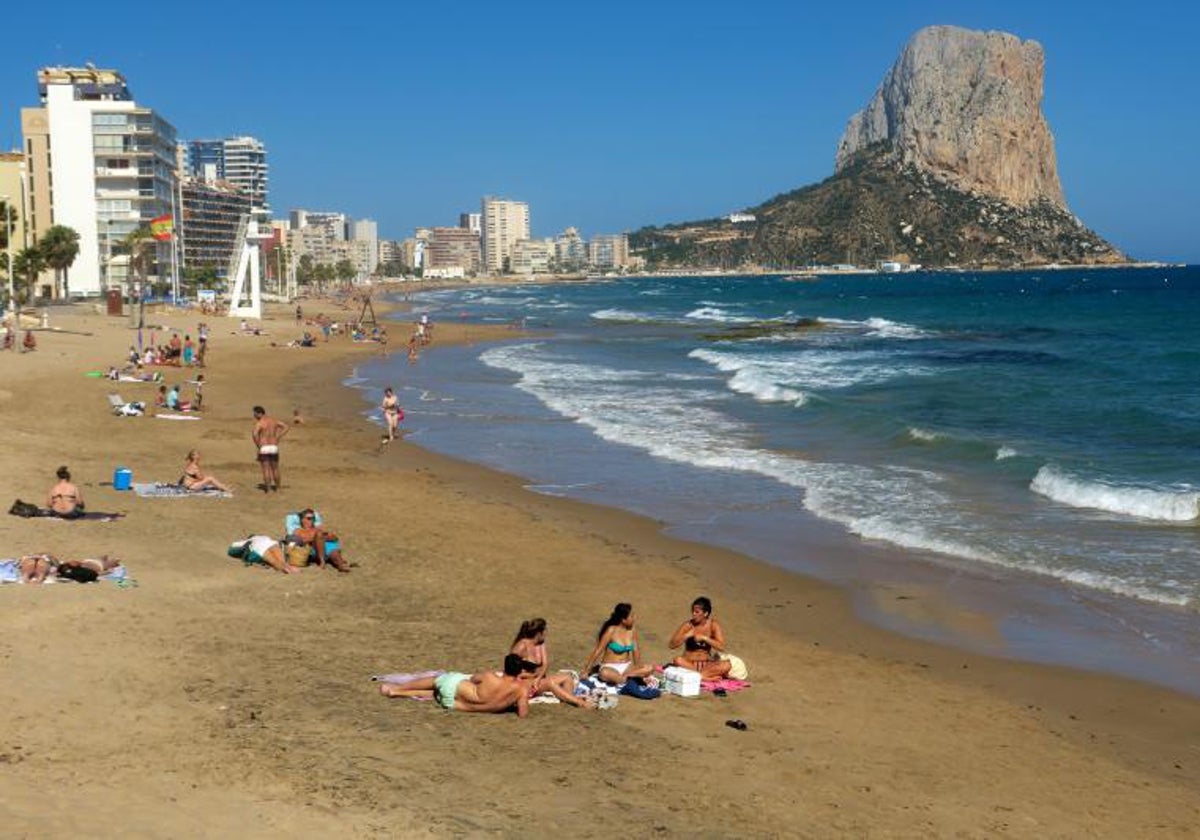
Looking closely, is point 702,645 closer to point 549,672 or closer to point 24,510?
point 549,672

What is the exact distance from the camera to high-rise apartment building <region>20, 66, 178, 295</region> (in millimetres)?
77625

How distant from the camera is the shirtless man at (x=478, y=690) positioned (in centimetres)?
841

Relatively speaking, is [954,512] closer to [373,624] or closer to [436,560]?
[436,560]

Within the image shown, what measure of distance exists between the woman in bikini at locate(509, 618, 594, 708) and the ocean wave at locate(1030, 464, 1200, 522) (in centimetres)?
1078

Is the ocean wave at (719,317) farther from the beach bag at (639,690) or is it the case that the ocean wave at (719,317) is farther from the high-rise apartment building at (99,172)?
the beach bag at (639,690)

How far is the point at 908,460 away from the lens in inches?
844

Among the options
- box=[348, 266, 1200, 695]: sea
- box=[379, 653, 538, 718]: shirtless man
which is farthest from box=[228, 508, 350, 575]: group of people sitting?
box=[348, 266, 1200, 695]: sea

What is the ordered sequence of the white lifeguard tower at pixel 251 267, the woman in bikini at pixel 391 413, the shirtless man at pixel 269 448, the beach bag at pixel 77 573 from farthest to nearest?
the white lifeguard tower at pixel 251 267 < the woman in bikini at pixel 391 413 < the shirtless man at pixel 269 448 < the beach bag at pixel 77 573

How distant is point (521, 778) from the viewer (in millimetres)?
7227

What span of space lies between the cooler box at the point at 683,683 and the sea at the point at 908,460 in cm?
329

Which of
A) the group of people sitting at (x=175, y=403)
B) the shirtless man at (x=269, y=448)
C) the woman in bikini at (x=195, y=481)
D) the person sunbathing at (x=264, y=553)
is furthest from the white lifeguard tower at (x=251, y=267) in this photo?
the person sunbathing at (x=264, y=553)

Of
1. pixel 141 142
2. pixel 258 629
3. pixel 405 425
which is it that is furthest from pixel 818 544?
pixel 141 142

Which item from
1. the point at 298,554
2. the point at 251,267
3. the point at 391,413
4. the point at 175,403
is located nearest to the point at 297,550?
the point at 298,554

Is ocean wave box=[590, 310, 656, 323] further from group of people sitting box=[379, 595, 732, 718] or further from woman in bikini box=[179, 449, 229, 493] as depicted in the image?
group of people sitting box=[379, 595, 732, 718]
